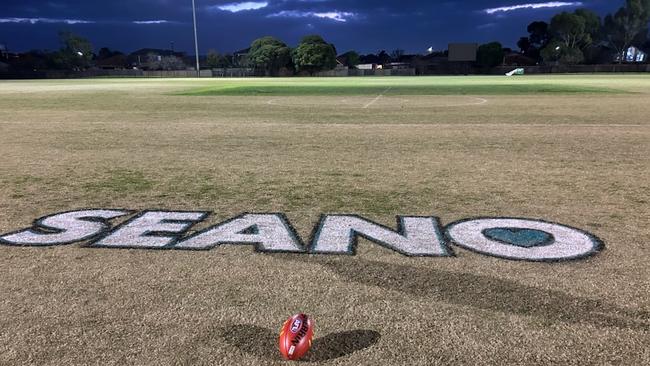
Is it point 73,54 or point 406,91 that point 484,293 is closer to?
point 406,91

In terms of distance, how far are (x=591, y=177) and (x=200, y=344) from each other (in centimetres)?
629

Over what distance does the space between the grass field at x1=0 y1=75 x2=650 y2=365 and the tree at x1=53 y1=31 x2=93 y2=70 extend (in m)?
122

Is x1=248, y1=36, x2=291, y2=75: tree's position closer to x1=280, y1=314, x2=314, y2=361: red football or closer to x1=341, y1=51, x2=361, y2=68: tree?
x1=341, y1=51, x2=361, y2=68: tree

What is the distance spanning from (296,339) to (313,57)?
99.4 m

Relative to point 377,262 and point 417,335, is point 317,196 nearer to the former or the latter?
point 377,262

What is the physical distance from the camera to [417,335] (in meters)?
2.99

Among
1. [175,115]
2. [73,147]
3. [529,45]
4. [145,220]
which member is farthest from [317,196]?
[529,45]

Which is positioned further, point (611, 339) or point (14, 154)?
point (14, 154)

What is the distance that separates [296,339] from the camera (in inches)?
107

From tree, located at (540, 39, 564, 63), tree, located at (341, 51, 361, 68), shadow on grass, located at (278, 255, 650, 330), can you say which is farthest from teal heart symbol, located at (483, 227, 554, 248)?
tree, located at (341, 51, 361, 68)

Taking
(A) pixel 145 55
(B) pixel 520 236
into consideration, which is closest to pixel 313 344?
(B) pixel 520 236

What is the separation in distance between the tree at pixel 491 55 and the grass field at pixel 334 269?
99786 millimetres

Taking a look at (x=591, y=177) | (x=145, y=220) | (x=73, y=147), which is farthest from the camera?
(x=73, y=147)

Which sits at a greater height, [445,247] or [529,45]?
[529,45]
